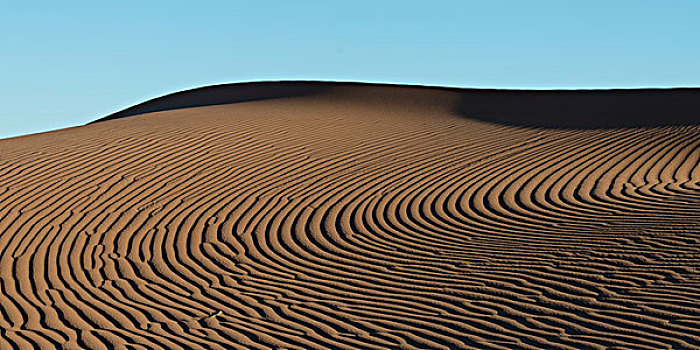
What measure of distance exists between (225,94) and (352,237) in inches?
741

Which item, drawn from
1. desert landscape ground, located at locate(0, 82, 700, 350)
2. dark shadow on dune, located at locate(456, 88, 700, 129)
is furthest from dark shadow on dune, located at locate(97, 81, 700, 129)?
desert landscape ground, located at locate(0, 82, 700, 350)

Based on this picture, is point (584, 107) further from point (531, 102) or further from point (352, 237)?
point (352, 237)

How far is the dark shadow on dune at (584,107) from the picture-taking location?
17.8 metres

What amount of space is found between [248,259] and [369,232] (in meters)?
1.38

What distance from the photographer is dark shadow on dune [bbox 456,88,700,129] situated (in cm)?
1780

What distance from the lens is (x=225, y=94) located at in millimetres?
27391

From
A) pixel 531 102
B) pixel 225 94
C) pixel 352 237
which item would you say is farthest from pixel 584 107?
pixel 352 237

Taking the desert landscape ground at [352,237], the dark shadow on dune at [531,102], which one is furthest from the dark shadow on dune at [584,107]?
the desert landscape ground at [352,237]

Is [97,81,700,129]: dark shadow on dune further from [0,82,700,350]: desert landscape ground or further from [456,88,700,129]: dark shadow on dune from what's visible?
[0,82,700,350]: desert landscape ground

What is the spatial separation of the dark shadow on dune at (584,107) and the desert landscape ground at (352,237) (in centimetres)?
50

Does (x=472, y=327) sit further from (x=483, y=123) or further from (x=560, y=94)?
(x=560, y=94)

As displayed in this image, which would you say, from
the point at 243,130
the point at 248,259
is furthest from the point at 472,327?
the point at 243,130

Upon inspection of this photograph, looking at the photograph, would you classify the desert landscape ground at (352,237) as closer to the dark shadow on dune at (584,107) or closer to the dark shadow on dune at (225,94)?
the dark shadow on dune at (584,107)

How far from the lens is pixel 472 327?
6.15 metres
